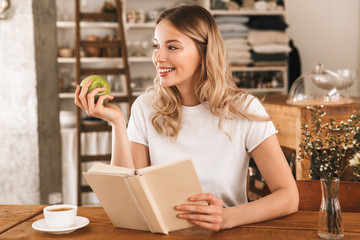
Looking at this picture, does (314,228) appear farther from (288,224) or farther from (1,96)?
(1,96)

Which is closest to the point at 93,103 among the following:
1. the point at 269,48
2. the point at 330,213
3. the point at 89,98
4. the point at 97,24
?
the point at 89,98

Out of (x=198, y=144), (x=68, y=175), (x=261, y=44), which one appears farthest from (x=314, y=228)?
(x=261, y=44)

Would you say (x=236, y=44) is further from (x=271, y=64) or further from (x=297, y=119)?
(x=297, y=119)

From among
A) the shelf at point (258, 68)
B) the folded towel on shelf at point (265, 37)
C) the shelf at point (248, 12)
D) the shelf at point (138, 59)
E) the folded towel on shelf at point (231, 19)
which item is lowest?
the shelf at point (258, 68)

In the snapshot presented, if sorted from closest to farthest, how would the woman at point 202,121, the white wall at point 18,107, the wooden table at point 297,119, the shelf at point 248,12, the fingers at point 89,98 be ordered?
1. the fingers at point 89,98
2. the woman at point 202,121
3. the wooden table at point 297,119
4. the white wall at point 18,107
5. the shelf at point 248,12

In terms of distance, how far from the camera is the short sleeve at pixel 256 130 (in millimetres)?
1709

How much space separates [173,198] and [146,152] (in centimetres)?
66

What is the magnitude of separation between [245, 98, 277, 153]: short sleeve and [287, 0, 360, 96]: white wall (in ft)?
12.2

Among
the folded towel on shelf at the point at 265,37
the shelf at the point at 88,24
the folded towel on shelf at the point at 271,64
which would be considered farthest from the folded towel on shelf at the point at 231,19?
the shelf at the point at 88,24

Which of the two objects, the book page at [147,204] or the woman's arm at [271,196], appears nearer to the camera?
the book page at [147,204]

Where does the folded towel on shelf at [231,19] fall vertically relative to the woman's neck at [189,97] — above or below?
above

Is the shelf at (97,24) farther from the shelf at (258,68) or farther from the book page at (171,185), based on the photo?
the book page at (171,185)

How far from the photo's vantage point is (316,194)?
1.68 m

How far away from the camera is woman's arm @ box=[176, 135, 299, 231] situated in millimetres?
1321
